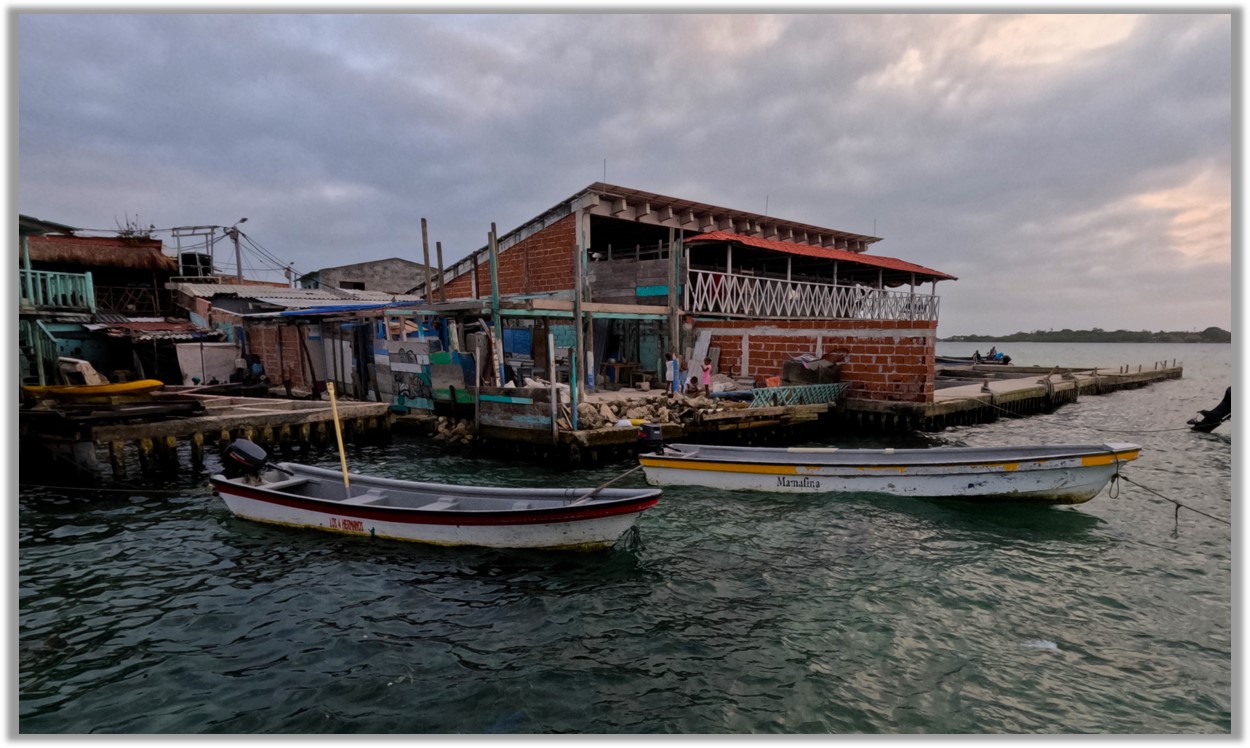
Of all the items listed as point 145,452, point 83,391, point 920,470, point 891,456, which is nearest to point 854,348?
point 891,456

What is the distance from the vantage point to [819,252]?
973 inches

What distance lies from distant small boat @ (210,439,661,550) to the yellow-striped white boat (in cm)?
353

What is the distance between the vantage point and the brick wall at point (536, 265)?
22.7 metres

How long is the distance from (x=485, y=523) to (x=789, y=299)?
1913 cm

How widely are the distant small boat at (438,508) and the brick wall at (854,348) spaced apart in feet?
40.1

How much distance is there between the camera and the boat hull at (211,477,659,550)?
7.98 metres

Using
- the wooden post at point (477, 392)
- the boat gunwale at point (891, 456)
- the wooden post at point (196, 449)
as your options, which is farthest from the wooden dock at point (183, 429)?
the boat gunwale at point (891, 456)

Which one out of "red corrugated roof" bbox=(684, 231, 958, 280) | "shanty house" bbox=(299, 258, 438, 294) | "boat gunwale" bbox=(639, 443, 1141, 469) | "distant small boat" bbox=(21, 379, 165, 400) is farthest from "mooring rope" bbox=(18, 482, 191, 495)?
"shanty house" bbox=(299, 258, 438, 294)

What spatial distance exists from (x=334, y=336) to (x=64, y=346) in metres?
10.3

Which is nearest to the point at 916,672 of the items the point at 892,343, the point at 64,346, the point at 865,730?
the point at 865,730

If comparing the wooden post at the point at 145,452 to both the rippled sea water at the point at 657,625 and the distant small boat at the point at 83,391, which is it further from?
the rippled sea water at the point at 657,625

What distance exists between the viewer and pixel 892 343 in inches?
694

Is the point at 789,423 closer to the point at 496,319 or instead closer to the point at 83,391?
the point at 496,319

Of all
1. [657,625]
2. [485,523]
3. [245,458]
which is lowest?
[657,625]
